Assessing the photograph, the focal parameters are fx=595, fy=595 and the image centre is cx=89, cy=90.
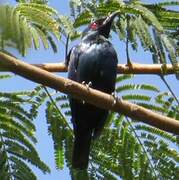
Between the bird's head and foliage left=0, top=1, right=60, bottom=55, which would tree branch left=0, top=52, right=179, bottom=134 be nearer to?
foliage left=0, top=1, right=60, bottom=55

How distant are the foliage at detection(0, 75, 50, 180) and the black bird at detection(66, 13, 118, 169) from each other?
0.99 ft

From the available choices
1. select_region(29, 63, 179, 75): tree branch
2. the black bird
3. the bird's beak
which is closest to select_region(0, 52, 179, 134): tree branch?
select_region(29, 63, 179, 75): tree branch

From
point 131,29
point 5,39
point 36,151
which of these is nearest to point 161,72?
point 131,29

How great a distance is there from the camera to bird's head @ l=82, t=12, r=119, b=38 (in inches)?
147

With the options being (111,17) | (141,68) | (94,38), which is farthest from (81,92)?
(94,38)

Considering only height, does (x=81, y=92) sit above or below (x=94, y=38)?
below

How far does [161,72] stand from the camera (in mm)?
3475

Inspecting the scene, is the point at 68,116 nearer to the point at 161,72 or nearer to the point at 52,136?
the point at 52,136

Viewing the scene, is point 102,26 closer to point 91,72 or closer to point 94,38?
point 91,72

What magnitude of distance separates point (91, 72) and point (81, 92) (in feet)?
4.77

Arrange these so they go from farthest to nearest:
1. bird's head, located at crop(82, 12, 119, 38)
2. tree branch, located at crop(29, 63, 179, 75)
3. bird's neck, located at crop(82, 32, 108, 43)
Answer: bird's neck, located at crop(82, 32, 108, 43) → bird's head, located at crop(82, 12, 119, 38) → tree branch, located at crop(29, 63, 179, 75)

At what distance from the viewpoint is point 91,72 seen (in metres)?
4.32

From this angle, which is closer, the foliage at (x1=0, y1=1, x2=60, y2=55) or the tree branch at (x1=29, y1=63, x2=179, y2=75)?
the foliage at (x1=0, y1=1, x2=60, y2=55)

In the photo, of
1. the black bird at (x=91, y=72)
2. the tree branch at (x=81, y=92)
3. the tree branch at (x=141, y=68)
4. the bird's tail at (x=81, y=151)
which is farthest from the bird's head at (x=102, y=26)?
the tree branch at (x=81, y=92)
